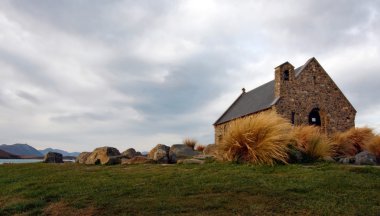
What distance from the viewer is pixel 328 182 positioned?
7949 mm

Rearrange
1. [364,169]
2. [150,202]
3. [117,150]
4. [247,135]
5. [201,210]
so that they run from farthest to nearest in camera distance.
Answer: [117,150] → [247,135] → [364,169] → [150,202] → [201,210]

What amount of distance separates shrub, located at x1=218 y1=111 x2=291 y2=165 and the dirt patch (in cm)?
596

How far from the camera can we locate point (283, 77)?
25.2 meters

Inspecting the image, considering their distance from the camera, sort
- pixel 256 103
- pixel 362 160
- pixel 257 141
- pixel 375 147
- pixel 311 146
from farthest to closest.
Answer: pixel 256 103, pixel 375 147, pixel 311 146, pixel 362 160, pixel 257 141

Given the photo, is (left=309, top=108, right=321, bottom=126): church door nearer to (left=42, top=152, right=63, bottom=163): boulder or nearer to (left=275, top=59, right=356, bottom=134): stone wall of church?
(left=275, top=59, right=356, bottom=134): stone wall of church

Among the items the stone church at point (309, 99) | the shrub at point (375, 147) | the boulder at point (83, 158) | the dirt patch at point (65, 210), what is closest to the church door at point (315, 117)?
the stone church at point (309, 99)

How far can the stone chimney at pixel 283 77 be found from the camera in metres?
25.1

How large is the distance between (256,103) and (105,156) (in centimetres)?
1603

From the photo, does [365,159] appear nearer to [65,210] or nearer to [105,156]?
[65,210]

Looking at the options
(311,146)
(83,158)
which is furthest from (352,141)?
(83,158)

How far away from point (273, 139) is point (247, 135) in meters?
0.88

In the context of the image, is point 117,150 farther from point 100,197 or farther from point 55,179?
point 100,197

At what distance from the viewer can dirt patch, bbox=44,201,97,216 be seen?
20.2 ft

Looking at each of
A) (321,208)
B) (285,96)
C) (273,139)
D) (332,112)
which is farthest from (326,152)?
(332,112)
